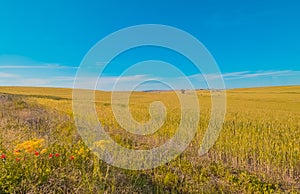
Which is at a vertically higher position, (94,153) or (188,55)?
(188,55)

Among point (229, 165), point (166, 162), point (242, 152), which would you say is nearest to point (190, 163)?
point (166, 162)

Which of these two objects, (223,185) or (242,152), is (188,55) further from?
(223,185)

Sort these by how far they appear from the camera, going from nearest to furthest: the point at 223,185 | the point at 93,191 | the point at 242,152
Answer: the point at 93,191, the point at 223,185, the point at 242,152

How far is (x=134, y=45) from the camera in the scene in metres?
7.64

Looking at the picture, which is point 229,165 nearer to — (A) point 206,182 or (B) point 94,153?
(A) point 206,182

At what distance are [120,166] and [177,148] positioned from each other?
2.58 m

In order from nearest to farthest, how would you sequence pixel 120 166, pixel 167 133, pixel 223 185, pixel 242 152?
1. pixel 223 185
2. pixel 120 166
3. pixel 242 152
4. pixel 167 133

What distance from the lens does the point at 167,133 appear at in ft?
33.0

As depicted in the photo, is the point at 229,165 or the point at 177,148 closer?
the point at 229,165

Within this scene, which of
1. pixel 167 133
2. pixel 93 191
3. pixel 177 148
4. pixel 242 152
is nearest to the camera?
pixel 93 191

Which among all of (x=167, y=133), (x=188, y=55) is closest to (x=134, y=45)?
(x=188, y=55)

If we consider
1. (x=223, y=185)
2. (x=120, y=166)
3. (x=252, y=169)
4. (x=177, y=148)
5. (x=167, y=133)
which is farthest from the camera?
(x=167, y=133)

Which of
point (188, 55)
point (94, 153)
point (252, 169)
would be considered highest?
point (188, 55)

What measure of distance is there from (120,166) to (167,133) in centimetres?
464
